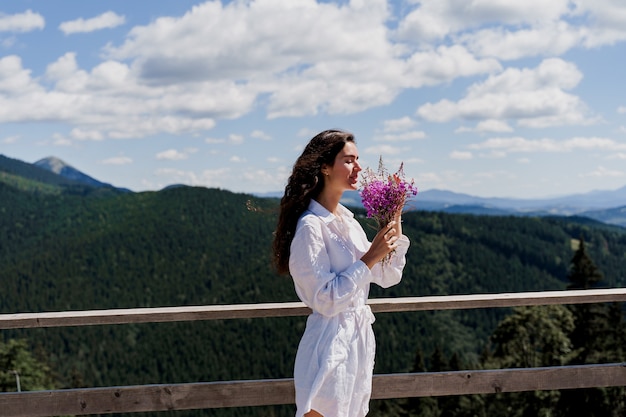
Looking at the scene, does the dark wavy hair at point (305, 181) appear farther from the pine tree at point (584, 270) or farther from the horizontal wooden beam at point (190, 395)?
the pine tree at point (584, 270)

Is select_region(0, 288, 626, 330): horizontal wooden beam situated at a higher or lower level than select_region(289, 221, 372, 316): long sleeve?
lower

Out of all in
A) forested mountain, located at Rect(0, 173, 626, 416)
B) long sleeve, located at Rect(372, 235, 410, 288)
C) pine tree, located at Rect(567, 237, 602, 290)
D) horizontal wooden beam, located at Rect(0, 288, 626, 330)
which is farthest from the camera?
forested mountain, located at Rect(0, 173, 626, 416)

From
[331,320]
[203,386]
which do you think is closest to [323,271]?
[331,320]

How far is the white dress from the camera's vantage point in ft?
7.63

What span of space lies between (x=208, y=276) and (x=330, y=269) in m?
88.4

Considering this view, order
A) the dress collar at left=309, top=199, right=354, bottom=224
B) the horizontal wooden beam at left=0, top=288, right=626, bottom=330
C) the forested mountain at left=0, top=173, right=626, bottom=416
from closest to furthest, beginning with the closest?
the dress collar at left=309, top=199, right=354, bottom=224
the horizontal wooden beam at left=0, top=288, right=626, bottom=330
the forested mountain at left=0, top=173, right=626, bottom=416

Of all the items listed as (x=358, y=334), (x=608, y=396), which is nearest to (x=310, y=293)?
(x=358, y=334)

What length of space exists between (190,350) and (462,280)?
32.2 m

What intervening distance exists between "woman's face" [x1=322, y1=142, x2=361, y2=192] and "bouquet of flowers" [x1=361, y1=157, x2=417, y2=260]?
6 cm

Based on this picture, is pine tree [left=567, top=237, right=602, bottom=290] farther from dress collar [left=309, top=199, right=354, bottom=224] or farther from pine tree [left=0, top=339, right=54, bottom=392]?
dress collar [left=309, top=199, right=354, bottom=224]

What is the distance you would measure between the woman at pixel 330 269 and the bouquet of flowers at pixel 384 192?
0.05 meters

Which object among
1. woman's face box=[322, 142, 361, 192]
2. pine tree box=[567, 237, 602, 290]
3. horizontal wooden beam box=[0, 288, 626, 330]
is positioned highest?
woman's face box=[322, 142, 361, 192]

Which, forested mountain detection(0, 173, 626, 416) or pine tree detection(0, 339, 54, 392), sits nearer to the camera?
pine tree detection(0, 339, 54, 392)

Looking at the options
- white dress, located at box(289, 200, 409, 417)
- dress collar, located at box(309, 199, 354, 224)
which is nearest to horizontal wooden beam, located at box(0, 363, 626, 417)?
white dress, located at box(289, 200, 409, 417)
